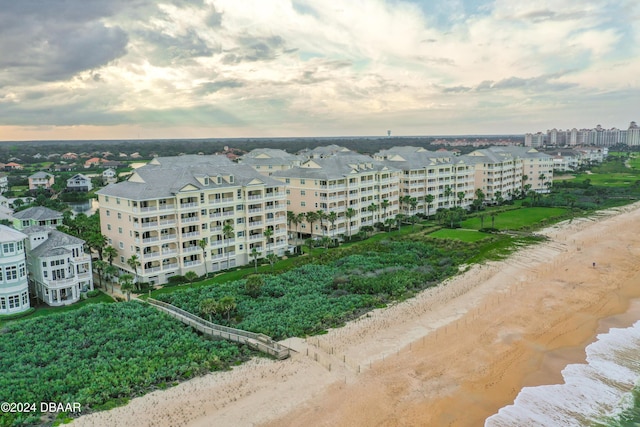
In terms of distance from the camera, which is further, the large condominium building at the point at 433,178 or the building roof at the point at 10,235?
the large condominium building at the point at 433,178

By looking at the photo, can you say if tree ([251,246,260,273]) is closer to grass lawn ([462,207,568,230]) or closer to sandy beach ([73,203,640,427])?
sandy beach ([73,203,640,427])

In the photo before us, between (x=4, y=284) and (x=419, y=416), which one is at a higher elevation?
(x=4, y=284)

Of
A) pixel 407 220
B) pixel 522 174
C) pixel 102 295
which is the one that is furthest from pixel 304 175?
pixel 522 174

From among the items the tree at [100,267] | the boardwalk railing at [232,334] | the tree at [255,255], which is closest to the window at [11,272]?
the tree at [100,267]

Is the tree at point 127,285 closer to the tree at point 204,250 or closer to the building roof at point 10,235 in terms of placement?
the tree at point 204,250

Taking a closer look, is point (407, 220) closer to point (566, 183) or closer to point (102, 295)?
point (102, 295)

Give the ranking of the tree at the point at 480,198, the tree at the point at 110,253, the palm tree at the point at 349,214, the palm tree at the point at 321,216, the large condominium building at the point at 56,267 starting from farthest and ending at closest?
the tree at the point at 480,198 < the palm tree at the point at 349,214 < the palm tree at the point at 321,216 < the tree at the point at 110,253 < the large condominium building at the point at 56,267

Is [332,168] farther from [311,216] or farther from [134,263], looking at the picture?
[134,263]

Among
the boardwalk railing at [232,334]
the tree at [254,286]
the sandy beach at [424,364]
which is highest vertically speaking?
the tree at [254,286]
